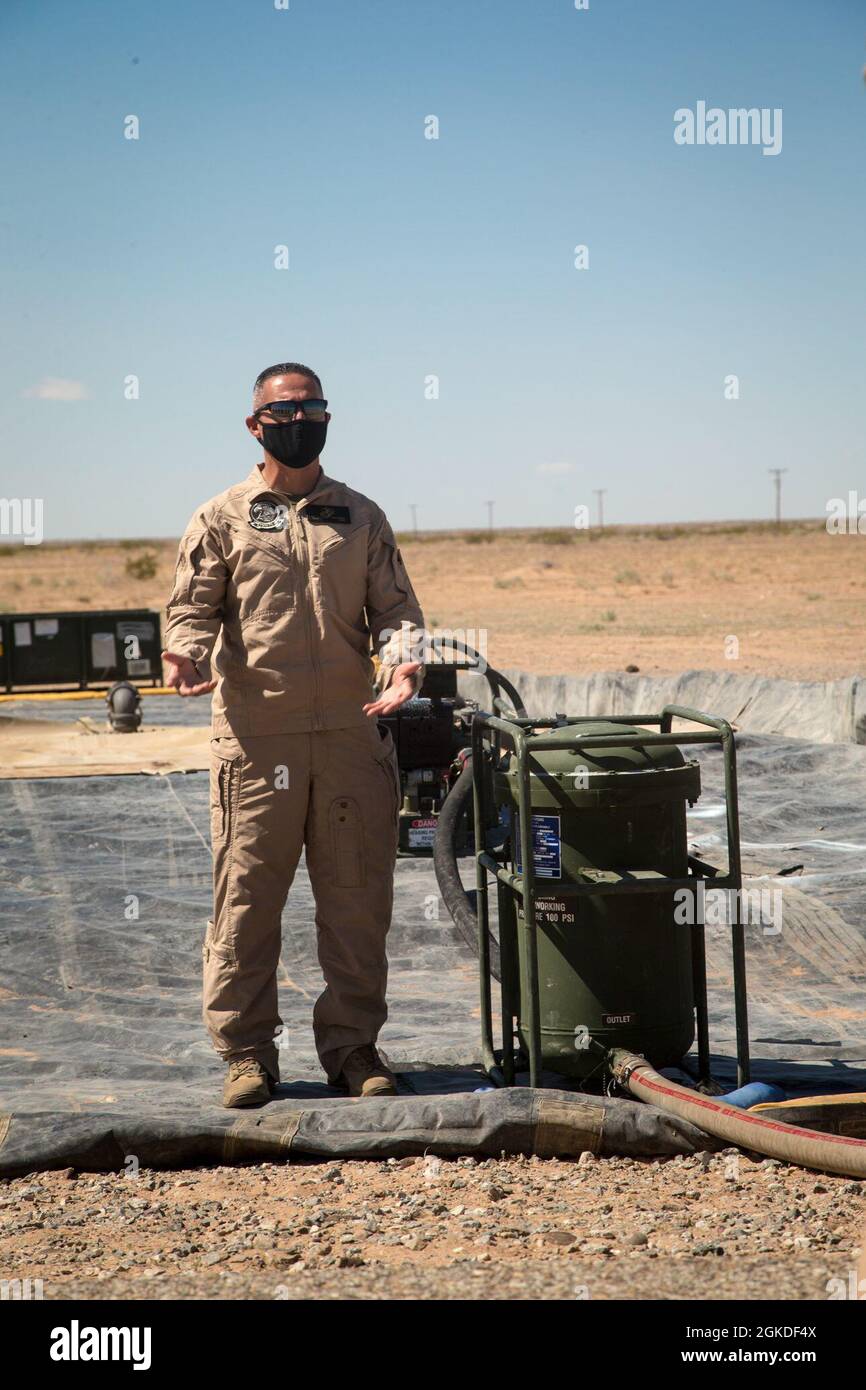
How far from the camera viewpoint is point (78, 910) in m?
6.40

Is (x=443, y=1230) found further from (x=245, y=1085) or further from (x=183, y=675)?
(x=183, y=675)

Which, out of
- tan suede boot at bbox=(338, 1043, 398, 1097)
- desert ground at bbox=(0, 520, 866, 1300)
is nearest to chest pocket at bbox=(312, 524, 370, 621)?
tan suede boot at bbox=(338, 1043, 398, 1097)

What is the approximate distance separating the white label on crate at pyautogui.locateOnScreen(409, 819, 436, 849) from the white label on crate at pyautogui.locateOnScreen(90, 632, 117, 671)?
27.0ft

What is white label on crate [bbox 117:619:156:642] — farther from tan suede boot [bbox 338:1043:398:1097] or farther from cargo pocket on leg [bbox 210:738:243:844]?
tan suede boot [bbox 338:1043:398:1097]

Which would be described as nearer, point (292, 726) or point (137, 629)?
point (292, 726)

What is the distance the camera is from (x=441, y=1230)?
3.21 meters

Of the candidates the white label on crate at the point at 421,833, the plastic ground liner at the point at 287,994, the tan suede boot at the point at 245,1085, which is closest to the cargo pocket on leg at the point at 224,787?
the tan suede boot at the point at 245,1085

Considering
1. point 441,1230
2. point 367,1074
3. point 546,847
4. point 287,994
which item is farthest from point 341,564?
point 287,994

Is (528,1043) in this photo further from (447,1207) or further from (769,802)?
(769,802)

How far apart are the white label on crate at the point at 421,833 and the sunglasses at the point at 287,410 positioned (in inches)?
154

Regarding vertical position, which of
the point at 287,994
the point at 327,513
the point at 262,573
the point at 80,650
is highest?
the point at 327,513

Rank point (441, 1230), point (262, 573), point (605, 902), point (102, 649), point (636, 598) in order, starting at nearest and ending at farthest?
point (441, 1230), point (605, 902), point (262, 573), point (102, 649), point (636, 598)

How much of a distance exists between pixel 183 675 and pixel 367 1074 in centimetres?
128
